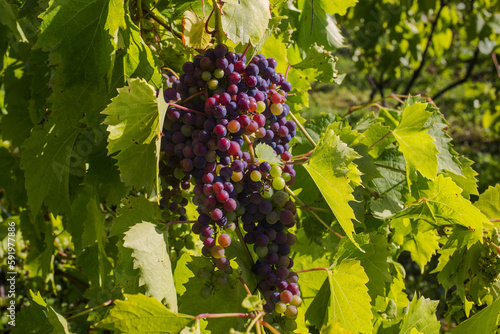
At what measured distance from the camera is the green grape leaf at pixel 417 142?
1211 millimetres

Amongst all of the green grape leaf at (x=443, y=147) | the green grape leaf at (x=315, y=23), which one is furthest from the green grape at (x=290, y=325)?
the green grape leaf at (x=315, y=23)

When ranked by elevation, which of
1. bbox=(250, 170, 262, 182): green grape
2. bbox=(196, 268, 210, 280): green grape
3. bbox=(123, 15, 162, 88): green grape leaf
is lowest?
bbox=(196, 268, 210, 280): green grape

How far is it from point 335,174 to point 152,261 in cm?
44

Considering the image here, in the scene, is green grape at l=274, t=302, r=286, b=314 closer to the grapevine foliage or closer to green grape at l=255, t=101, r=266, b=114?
the grapevine foliage

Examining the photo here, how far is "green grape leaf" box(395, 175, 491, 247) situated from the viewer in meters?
1.12

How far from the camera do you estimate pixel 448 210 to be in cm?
114

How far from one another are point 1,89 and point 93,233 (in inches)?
53.9

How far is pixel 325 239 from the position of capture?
134cm

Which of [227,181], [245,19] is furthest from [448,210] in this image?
[245,19]

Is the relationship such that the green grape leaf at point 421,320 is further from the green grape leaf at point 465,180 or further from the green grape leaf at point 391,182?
the green grape leaf at point 465,180

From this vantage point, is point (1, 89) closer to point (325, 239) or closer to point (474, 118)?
point (325, 239)

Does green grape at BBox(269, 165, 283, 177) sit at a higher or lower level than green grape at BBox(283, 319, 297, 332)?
higher

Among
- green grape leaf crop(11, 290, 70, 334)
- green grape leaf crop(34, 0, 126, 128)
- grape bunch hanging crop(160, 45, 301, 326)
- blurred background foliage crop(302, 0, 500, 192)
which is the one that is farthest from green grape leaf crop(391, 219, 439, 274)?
blurred background foliage crop(302, 0, 500, 192)

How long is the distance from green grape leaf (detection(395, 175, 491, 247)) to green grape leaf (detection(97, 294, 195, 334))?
673mm
